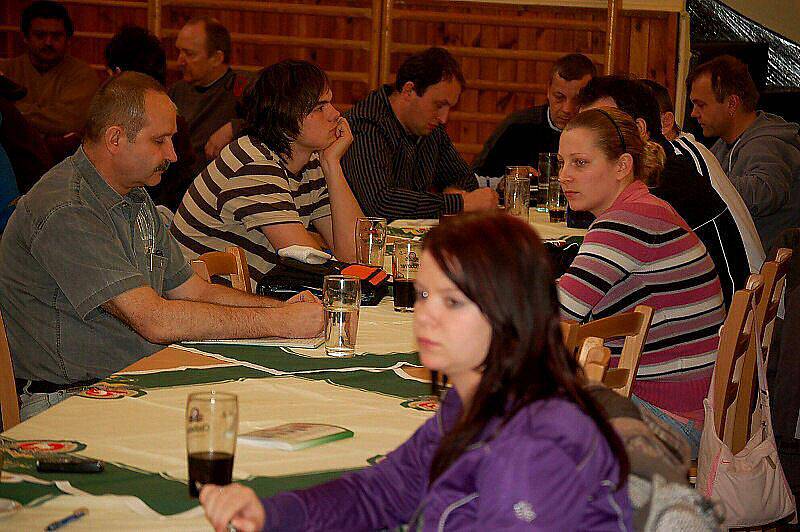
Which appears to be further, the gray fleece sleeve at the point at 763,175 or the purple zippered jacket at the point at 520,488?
the gray fleece sleeve at the point at 763,175

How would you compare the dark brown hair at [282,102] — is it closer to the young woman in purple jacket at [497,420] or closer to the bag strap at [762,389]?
the bag strap at [762,389]

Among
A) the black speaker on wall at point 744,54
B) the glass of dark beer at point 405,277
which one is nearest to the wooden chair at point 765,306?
the glass of dark beer at point 405,277

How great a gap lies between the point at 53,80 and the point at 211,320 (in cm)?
527

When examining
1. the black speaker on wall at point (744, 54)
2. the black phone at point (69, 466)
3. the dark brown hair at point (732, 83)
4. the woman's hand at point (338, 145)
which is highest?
A: the black speaker on wall at point (744, 54)

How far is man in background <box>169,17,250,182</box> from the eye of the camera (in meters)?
6.54

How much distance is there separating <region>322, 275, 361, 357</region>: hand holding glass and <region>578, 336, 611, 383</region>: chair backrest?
652 mm

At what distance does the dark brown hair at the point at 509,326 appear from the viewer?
4.09 feet

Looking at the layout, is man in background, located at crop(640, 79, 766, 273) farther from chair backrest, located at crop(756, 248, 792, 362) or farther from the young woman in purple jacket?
the young woman in purple jacket

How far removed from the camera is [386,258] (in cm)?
360

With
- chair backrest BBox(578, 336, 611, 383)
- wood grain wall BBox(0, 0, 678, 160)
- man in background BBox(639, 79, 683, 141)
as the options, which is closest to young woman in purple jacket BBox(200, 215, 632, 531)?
chair backrest BBox(578, 336, 611, 383)

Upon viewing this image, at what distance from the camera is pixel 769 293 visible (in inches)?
115

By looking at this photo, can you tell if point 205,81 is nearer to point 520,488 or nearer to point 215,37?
point 215,37

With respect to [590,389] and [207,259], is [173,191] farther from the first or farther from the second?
[590,389]

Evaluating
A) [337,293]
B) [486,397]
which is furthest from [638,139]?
[486,397]
